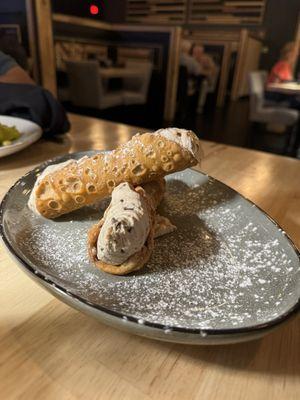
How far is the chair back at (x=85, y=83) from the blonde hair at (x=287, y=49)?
2.58 meters

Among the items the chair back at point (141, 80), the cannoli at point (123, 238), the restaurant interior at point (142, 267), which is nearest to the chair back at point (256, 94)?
the chair back at point (141, 80)

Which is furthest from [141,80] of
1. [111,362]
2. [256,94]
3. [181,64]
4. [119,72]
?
[111,362]

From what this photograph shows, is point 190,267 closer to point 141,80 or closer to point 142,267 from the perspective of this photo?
point 142,267

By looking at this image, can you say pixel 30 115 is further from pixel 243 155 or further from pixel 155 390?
pixel 155 390

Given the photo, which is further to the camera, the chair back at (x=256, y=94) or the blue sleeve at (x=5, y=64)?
the chair back at (x=256, y=94)

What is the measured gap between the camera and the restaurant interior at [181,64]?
10.9 feet

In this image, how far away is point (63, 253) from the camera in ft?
1.24

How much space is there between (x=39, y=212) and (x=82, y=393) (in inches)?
10.3

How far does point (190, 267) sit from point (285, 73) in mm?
3965

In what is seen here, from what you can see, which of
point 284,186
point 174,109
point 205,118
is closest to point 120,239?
point 284,186

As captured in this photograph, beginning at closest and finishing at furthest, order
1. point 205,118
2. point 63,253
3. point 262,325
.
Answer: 1. point 262,325
2. point 63,253
3. point 205,118

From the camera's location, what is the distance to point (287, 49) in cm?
411

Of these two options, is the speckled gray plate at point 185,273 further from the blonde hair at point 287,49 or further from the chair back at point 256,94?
the blonde hair at point 287,49

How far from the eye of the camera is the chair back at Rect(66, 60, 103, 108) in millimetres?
3125
